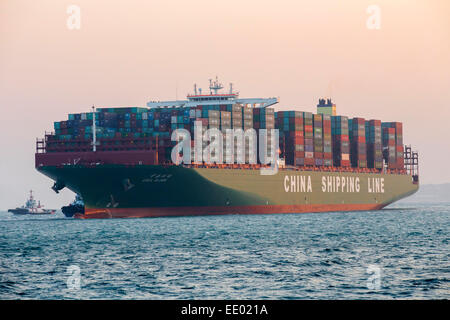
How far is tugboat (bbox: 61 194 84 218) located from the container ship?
1.66 ft

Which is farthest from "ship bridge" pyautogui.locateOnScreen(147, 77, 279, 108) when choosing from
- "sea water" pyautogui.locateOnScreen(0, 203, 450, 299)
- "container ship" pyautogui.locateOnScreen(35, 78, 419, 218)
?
"sea water" pyautogui.locateOnScreen(0, 203, 450, 299)

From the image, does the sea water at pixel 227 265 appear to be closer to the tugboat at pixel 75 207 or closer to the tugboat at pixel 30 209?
the tugboat at pixel 75 207

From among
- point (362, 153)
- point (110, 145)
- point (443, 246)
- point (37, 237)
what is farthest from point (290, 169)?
point (443, 246)

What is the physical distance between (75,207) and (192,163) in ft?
52.5

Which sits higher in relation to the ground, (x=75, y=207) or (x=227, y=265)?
(x=75, y=207)

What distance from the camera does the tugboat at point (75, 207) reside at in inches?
3118

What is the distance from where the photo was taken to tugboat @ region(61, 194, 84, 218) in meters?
79.2

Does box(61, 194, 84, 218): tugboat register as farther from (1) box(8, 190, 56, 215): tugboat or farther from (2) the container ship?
(1) box(8, 190, 56, 215): tugboat

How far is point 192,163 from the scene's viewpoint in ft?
237

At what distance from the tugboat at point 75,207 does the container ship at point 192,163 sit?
1.66 feet

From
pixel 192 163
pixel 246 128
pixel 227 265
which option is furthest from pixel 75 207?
pixel 227 265

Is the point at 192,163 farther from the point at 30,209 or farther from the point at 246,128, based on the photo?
the point at 30,209

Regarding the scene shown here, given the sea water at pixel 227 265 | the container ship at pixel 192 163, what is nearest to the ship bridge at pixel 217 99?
the container ship at pixel 192 163
